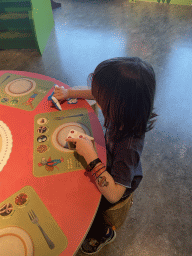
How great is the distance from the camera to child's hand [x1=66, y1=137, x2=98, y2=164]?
36.5 inches

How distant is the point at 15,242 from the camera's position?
75 centimetres

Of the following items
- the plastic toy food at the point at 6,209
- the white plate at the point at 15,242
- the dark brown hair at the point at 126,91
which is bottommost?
the white plate at the point at 15,242

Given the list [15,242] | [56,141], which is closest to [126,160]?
[56,141]

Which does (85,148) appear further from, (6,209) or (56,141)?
(6,209)

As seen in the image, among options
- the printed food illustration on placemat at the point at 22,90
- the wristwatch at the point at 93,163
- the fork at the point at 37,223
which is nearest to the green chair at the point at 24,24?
the printed food illustration on placemat at the point at 22,90

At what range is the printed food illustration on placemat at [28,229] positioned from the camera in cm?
74

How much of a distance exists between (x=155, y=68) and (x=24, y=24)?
2071 mm

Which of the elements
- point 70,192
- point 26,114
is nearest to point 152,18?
point 26,114

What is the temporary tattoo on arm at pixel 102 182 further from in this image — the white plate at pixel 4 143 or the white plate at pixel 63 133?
→ the white plate at pixel 4 143

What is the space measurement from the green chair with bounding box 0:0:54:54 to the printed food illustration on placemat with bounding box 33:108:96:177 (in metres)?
2.23

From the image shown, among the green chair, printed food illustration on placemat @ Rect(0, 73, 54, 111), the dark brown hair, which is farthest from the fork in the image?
the green chair

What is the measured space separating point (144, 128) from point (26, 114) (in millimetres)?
720

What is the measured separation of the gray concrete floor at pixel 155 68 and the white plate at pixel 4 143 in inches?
38.6

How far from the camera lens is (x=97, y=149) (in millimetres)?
1026
